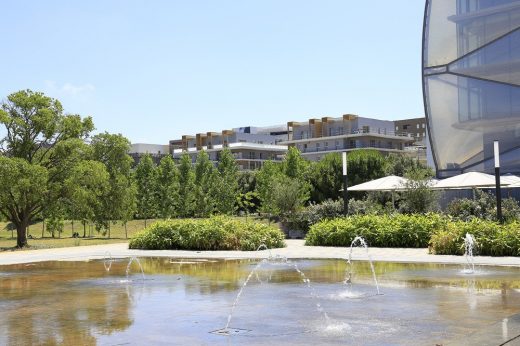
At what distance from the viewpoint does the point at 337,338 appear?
23.9 feet

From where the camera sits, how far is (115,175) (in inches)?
1718

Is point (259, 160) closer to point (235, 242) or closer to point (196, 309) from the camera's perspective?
point (235, 242)

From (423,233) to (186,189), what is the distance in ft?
123

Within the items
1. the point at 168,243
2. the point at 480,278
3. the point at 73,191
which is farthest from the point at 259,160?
the point at 480,278

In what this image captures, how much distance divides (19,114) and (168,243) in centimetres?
1180

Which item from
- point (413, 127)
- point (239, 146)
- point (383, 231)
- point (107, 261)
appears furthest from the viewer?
point (413, 127)

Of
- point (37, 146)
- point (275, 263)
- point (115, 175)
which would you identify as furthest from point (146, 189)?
point (275, 263)

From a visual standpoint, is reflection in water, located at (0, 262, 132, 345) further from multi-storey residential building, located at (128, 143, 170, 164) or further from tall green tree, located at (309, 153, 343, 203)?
multi-storey residential building, located at (128, 143, 170, 164)

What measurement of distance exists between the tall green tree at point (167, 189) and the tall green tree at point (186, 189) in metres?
0.61

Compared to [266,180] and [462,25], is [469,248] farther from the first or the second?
[266,180]

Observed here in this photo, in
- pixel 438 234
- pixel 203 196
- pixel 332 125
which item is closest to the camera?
pixel 438 234

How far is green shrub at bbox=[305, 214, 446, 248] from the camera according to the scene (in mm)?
21312

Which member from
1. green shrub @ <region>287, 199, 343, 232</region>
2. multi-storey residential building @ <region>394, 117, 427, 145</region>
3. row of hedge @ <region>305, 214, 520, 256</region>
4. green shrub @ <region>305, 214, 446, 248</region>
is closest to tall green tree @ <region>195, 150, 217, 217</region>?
green shrub @ <region>287, 199, 343, 232</region>

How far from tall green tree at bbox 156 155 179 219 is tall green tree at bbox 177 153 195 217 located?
23.9 inches
